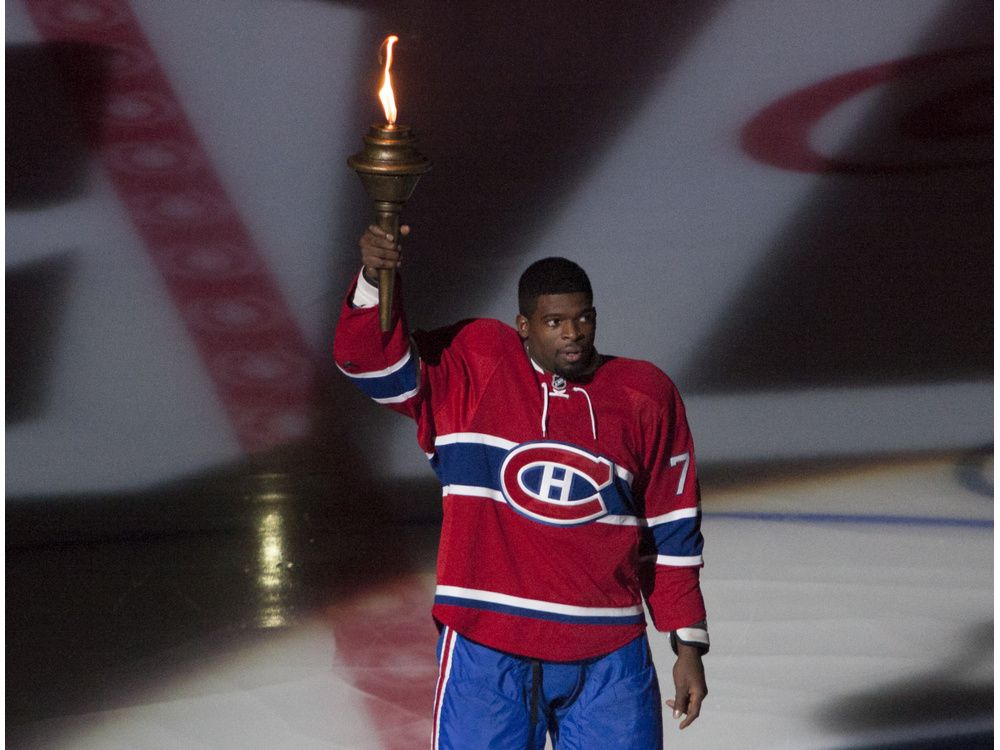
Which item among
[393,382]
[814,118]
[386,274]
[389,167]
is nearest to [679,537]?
[393,382]

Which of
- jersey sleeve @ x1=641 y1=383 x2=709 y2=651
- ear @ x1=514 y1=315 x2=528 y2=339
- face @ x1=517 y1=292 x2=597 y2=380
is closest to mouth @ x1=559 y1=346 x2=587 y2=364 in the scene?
face @ x1=517 y1=292 x2=597 y2=380

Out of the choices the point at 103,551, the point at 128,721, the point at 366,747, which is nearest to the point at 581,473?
the point at 366,747

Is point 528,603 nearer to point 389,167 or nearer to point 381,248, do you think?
point 381,248

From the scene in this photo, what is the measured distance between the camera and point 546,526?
275 centimetres

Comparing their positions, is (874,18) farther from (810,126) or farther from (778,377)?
(778,377)

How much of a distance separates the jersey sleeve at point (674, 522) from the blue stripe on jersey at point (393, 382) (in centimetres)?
48

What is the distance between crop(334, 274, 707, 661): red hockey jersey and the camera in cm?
275

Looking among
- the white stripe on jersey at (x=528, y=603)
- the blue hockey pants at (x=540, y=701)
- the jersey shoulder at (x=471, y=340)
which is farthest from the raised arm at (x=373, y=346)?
the blue hockey pants at (x=540, y=701)

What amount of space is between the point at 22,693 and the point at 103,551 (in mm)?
1262

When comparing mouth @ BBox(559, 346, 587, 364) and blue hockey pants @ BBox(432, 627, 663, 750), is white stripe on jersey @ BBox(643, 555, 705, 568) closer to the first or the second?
blue hockey pants @ BBox(432, 627, 663, 750)

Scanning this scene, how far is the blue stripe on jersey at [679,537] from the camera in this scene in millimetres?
2848

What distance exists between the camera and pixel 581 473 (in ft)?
9.00

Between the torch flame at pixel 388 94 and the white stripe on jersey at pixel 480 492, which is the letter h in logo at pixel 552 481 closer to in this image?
the white stripe on jersey at pixel 480 492

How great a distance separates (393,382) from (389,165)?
0.46 m
